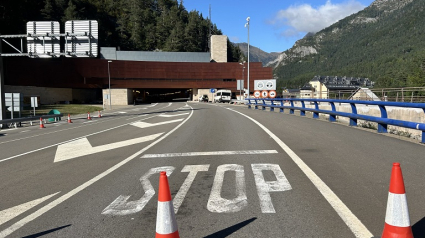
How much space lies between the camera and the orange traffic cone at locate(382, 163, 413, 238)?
2.96 meters

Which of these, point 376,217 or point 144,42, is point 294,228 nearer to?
point 376,217

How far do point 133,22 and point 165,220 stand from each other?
155 m

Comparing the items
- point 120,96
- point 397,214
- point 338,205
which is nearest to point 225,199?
point 338,205

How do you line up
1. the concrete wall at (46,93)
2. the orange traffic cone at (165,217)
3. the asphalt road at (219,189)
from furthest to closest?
the concrete wall at (46,93) → the asphalt road at (219,189) → the orange traffic cone at (165,217)

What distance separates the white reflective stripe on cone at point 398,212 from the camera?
117 inches

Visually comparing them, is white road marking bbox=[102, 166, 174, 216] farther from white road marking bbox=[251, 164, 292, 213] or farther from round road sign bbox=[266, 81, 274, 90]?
round road sign bbox=[266, 81, 274, 90]

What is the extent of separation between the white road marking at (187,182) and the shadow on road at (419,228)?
274 centimetres

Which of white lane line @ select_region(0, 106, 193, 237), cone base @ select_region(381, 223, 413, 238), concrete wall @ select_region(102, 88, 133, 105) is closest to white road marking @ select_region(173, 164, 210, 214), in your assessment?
white lane line @ select_region(0, 106, 193, 237)

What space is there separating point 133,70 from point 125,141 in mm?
77494

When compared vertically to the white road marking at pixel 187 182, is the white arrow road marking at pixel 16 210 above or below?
below

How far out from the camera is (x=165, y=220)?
3100 mm

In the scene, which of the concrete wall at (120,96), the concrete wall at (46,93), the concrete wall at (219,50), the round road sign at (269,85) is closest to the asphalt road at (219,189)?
the round road sign at (269,85)

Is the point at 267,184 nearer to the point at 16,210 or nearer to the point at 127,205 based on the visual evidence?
the point at 127,205

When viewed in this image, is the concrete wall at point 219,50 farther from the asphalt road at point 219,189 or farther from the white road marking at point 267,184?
the white road marking at point 267,184
